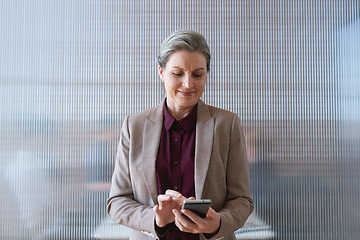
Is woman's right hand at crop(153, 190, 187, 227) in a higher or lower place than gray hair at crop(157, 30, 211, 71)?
lower

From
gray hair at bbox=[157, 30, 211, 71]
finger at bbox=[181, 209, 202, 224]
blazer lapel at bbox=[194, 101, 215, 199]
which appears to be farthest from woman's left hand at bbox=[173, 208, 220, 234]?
gray hair at bbox=[157, 30, 211, 71]

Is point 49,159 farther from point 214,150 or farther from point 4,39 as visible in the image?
point 214,150

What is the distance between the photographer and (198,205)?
3.17 ft

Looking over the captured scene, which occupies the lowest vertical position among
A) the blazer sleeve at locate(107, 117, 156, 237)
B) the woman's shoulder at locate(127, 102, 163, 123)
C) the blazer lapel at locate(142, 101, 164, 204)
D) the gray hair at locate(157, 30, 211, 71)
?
the blazer sleeve at locate(107, 117, 156, 237)

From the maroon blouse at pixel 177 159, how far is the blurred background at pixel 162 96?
2.37ft

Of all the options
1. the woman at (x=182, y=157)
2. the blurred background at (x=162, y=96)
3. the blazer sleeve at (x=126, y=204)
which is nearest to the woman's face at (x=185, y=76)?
the woman at (x=182, y=157)

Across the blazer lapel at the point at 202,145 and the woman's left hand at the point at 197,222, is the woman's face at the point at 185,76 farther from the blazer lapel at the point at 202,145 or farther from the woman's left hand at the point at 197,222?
the woman's left hand at the point at 197,222

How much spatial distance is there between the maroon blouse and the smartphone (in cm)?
19

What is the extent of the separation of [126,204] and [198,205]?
340 millimetres

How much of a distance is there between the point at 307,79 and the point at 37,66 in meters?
1.53

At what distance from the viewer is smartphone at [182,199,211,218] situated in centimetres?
95

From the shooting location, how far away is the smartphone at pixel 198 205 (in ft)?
3.12

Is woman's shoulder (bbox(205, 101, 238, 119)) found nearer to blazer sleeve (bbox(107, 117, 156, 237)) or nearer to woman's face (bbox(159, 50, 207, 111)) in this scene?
woman's face (bbox(159, 50, 207, 111))

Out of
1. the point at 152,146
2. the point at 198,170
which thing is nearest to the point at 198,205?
the point at 198,170
